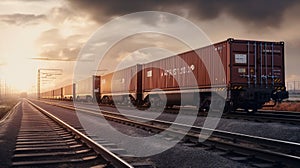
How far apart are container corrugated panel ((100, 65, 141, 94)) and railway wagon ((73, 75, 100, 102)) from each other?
7.48ft

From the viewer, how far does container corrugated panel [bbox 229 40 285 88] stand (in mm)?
17328

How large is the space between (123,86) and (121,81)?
91 cm

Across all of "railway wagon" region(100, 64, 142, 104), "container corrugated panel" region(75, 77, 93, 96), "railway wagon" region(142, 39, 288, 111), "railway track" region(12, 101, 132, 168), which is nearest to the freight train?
"railway wagon" region(142, 39, 288, 111)

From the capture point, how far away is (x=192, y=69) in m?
20.0

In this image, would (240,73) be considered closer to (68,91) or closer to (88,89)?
(88,89)

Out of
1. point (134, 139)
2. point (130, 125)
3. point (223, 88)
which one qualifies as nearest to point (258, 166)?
point (134, 139)

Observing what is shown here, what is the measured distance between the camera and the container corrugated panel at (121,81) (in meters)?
28.5

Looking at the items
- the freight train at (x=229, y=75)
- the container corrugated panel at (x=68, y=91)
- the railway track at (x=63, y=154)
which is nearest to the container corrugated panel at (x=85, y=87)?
the container corrugated panel at (x=68, y=91)

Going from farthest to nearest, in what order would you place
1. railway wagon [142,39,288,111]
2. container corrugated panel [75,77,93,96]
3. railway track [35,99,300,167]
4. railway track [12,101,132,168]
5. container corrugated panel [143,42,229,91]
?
container corrugated panel [75,77,93,96] < container corrugated panel [143,42,229,91] < railway wagon [142,39,288,111] < railway track [12,101,132,168] < railway track [35,99,300,167]

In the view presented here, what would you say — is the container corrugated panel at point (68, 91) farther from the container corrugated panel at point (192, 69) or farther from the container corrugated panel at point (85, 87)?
the container corrugated panel at point (192, 69)

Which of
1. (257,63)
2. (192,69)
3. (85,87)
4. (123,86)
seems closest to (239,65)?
(257,63)

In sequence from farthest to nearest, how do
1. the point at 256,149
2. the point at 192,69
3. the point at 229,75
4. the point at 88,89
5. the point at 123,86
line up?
the point at 88,89 < the point at 123,86 < the point at 192,69 < the point at 229,75 < the point at 256,149

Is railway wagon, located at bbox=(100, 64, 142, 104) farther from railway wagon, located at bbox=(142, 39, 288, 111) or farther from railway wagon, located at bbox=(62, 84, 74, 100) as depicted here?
railway wagon, located at bbox=(62, 84, 74, 100)

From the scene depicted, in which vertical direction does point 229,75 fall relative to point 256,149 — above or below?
above
